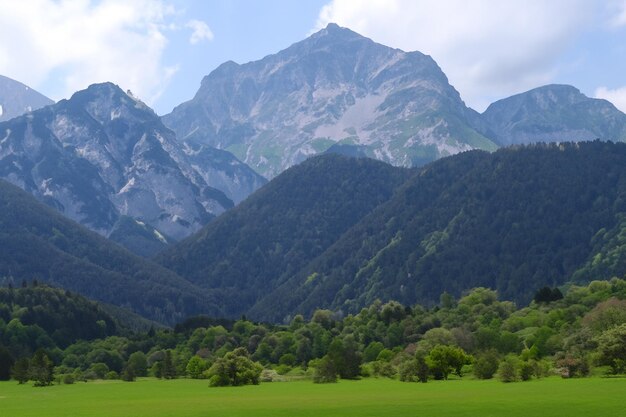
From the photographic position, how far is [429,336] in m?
168

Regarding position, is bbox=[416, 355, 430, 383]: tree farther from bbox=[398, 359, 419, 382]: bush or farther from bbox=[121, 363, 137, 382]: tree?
bbox=[121, 363, 137, 382]: tree

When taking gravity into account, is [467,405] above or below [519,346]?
below

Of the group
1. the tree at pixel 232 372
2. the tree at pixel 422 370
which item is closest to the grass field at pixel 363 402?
the tree at pixel 422 370

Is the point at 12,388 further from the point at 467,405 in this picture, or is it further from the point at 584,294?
the point at 584,294

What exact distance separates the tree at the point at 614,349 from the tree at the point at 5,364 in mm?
119958

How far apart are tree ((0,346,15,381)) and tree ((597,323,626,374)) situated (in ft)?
394

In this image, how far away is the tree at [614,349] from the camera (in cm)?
11306

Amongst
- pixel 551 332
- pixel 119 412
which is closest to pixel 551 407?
pixel 119 412

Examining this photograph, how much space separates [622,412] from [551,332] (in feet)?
295

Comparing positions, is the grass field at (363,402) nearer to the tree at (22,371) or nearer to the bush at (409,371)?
the bush at (409,371)

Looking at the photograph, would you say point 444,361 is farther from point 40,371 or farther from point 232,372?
point 40,371

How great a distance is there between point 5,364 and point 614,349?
123 meters

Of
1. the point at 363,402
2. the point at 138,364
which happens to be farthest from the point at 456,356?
the point at 138,364

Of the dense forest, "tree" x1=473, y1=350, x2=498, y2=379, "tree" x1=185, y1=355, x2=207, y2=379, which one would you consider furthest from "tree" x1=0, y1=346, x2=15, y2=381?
"tree" x1=473, y1=350, x2=498, y2=379
